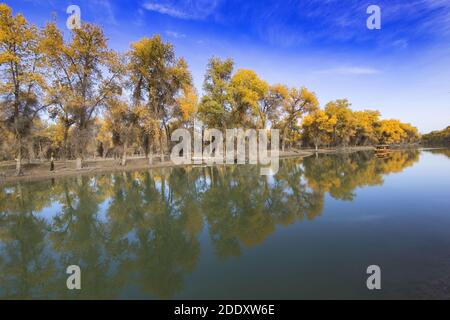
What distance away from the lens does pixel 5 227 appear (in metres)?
8.84

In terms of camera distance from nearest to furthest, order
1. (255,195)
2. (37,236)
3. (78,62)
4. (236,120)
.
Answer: (37,236) < (255,195) < (78,62) < (236,120)

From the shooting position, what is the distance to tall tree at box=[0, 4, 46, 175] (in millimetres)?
21078

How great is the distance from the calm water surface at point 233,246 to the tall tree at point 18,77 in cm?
1548

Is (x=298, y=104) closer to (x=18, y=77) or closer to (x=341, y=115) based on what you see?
(x=341, y=115)

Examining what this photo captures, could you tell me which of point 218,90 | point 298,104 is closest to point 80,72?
point 218,90

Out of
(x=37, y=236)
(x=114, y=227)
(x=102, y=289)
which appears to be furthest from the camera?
(x=114, y=227)

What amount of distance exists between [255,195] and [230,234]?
5.58 meters

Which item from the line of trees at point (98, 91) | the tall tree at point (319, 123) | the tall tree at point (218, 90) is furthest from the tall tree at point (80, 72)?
the tall tree at point (319, 123)

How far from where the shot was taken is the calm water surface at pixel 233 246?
14.4ft

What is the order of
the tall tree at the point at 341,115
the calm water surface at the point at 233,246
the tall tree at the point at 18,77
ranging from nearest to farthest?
1. the calm water surface at the point at 233,246
2. the tall tree at the point at 18,77
3. the tall tree at the point at 341,115

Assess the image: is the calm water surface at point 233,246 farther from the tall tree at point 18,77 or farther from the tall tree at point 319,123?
the tall tree at point 319,123

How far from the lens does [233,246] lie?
6.32 meters
